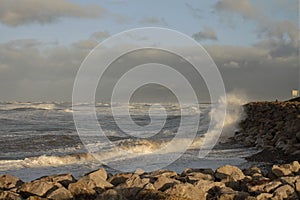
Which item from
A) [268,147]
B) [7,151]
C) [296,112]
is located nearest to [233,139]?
[296,112]

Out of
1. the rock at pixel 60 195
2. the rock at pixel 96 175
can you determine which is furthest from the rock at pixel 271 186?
the rock at pixel 60 195

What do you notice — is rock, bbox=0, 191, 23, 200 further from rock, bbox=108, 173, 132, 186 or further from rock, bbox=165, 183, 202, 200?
rock, bbox=165, 183, 202, 200

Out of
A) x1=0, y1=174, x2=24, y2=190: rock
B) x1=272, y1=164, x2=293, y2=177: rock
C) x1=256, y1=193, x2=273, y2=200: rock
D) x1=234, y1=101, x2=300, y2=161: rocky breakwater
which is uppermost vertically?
x1=234, y1=101, x2=300, y2=161: rocky breakwater

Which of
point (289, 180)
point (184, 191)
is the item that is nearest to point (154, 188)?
point (184, 191)

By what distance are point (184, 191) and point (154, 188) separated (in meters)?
0.36

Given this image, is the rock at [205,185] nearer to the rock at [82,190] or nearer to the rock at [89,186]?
the rock at [89,186]

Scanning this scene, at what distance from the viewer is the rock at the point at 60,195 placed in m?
4.71

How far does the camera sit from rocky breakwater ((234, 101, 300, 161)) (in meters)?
11.1

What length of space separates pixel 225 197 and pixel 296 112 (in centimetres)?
1001

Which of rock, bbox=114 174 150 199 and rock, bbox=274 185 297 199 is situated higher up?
rock, bbox=114 174 150 199

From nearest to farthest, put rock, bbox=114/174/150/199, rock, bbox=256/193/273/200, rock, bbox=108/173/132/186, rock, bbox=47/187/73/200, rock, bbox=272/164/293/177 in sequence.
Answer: rock, bbox=47/187/73/200 < rock, bbox=114/174/150/199 < rock, bbox=256/193/273/200 < rock, bbox=108/173/132/186 < rock, bbox=272/164/293/177

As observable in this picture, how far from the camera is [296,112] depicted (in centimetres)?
1412

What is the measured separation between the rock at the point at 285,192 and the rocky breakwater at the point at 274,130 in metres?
5.01

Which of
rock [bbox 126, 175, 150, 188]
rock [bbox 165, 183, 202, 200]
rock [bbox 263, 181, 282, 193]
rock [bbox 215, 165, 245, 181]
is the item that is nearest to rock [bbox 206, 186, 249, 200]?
rock [bbox 165, 183, 202, 200]
